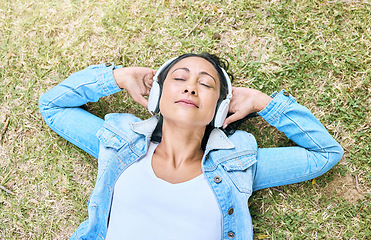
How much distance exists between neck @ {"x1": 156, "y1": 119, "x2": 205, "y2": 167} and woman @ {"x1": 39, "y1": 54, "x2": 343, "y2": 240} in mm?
11

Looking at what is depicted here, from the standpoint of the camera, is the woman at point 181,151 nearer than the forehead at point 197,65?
Yes

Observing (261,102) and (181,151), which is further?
(261,102)

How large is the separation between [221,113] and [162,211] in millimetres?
1124

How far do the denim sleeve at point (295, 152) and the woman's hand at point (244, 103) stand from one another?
8 cm

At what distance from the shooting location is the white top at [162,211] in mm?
2873

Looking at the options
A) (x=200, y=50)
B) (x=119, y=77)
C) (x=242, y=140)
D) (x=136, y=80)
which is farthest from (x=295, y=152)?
(x=119, y=77)

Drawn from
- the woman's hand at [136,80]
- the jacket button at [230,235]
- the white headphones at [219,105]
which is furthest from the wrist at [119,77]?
the jacket button at [230,235]

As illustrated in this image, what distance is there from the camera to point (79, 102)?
3.52m

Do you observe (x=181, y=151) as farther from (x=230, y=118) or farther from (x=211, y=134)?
(x=230, y=118)

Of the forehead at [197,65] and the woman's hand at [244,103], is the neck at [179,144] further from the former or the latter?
the forehead at [197,65]

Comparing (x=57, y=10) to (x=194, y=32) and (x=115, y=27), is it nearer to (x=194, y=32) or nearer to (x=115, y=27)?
(x=115, y=27)

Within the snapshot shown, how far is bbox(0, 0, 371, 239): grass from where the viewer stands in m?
3.79

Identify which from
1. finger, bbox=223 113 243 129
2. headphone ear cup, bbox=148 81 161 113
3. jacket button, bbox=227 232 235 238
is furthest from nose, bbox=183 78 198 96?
jacket button, bbox=227 232 235 238

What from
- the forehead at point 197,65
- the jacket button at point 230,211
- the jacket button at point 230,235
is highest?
the forehead at point 197,65
